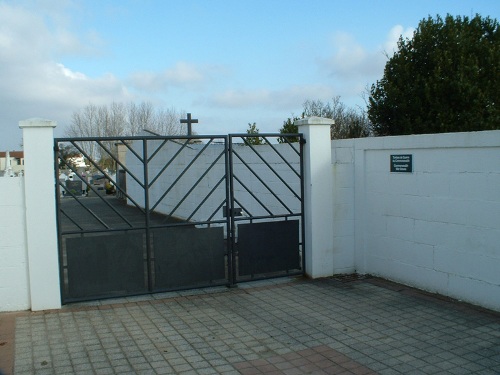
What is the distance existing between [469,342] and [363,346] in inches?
42.0

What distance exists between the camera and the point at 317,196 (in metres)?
7.93

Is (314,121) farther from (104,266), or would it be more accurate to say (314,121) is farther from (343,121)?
(343,121)

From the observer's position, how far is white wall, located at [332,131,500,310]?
20.4ft

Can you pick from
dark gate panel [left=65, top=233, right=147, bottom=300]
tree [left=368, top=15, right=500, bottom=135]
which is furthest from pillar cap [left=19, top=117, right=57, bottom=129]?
tree [left=368, top=15, right=500, bottom=135]

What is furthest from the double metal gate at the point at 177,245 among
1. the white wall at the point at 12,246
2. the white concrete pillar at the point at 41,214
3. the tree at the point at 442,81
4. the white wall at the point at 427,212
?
the tree at the point at 442,81

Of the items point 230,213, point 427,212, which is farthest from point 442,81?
point 230,213

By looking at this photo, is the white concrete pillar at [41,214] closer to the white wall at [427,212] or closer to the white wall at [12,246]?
the white wall at [12,246]

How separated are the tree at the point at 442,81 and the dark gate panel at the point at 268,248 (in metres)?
9.92

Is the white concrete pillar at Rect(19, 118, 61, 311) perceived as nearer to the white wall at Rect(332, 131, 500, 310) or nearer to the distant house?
the distant house

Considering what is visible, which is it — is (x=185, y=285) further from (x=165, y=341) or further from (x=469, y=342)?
(x=469, y=342)

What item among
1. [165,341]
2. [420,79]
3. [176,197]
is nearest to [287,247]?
[165,341]

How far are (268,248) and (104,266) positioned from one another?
7.82ft

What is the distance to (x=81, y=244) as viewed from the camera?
22.1 ft

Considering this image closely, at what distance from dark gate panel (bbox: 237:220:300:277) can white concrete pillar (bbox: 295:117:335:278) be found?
237 mm
